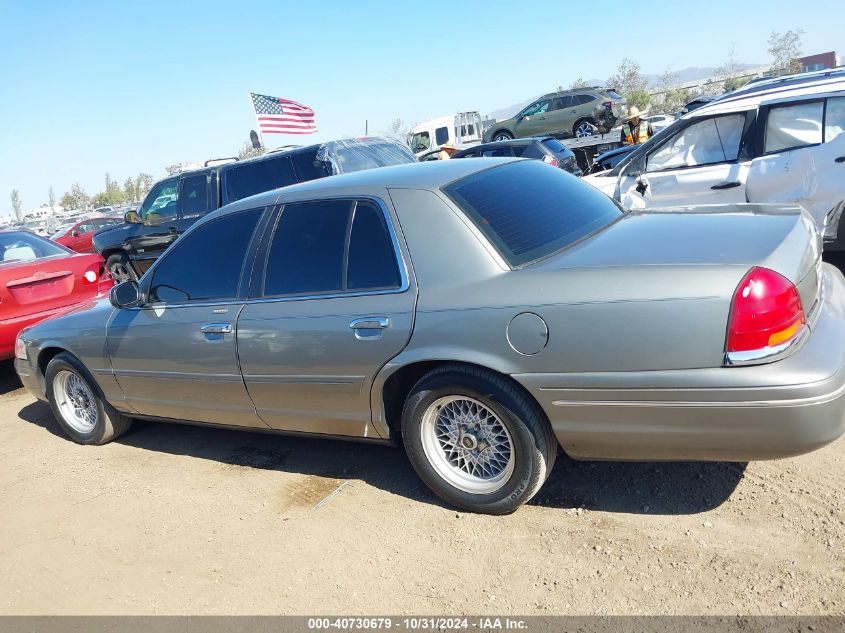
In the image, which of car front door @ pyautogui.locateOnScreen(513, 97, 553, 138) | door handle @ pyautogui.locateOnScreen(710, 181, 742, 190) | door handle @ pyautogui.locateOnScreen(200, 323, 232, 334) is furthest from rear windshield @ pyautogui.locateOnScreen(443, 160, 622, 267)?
car front door @ pyautogui.locateOnScreen(513, 97, 553, 138)

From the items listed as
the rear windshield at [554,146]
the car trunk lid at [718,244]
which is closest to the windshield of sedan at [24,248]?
the car trunk lid at [718,244]

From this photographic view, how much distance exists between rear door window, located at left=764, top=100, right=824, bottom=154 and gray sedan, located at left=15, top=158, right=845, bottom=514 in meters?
3.26

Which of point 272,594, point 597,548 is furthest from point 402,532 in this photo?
point 597,548

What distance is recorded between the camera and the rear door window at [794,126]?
615 centimetres

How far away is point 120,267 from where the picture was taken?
11.1 meters

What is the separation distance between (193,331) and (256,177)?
5.18 m

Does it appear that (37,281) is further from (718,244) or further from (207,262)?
(718,244)

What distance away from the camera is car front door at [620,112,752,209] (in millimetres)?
6480

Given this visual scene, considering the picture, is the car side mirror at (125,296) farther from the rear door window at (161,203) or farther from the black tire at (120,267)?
the black tire at (120,267)

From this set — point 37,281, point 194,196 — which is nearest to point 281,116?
point 194,196

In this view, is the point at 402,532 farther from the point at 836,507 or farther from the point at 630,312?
the point at 836,507

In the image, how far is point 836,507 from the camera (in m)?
3.04

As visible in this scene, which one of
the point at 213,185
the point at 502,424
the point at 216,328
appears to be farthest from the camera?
the point at 213,185

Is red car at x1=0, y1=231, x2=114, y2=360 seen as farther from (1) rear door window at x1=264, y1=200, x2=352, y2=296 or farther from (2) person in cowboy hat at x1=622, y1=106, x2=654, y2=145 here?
(2) person in cowboy hat at x1=622, y1=106, x2=654, y2=145
